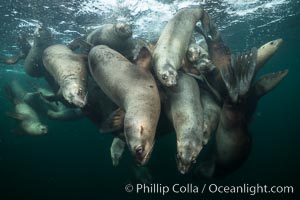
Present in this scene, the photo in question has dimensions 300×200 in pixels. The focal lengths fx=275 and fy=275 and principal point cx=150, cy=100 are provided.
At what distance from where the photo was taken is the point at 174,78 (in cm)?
444

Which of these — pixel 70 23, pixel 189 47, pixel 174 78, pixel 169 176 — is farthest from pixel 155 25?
pixel 174 78

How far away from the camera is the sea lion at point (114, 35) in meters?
5.94

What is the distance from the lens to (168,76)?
443 cm

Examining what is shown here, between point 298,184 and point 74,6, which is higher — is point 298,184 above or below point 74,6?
below

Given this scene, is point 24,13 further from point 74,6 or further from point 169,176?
point 169,176

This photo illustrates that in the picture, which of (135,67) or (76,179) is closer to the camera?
(135,67)

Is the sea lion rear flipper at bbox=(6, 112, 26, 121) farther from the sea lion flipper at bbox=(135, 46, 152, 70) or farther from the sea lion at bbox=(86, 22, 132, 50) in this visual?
the sea lion flipper at bbox=(135, 46, 152, 70)

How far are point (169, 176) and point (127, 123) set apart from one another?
12.2 metres

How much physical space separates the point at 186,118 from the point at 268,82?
6.55ft

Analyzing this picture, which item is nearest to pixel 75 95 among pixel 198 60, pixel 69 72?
pixel 69 72

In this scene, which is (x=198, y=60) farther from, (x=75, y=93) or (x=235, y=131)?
(x=75, y=93)

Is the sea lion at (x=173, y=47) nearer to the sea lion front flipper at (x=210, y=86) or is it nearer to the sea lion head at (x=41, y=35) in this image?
the sea lion front flipper at (x=210, y=86)

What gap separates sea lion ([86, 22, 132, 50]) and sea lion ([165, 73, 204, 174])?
172 cm

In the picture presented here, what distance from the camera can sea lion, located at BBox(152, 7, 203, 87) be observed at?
4496 mm
